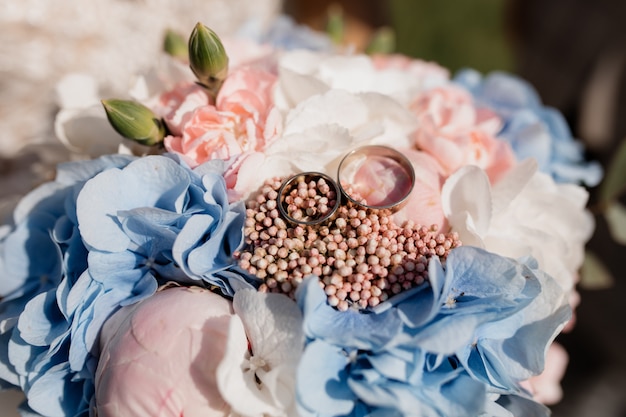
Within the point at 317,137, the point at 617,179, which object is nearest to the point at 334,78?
the point at 317,137

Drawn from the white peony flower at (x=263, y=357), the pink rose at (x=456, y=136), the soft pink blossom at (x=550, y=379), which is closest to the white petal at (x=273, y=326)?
the white peony flower at (x=263, y=357)

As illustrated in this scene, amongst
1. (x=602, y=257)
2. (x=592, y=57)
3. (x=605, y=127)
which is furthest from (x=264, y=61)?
(x=592, y=57)

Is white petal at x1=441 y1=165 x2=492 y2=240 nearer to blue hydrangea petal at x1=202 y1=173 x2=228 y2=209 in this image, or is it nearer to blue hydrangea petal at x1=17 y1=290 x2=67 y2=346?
blue hydrangea petal at x1=202 y1=173 x2=228 y2=209

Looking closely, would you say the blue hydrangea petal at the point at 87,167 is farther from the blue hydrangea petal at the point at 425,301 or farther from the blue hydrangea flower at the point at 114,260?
the blue hydrangea petal at the point at 425,301

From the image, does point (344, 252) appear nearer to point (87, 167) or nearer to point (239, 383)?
point (239, 383)

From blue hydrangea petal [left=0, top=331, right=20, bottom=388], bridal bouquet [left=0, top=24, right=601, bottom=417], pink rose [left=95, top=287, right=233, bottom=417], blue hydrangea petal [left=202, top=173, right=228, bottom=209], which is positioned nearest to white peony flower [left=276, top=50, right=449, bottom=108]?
bridal bouquet [left=0, top=24, right=601, bottom=417]
